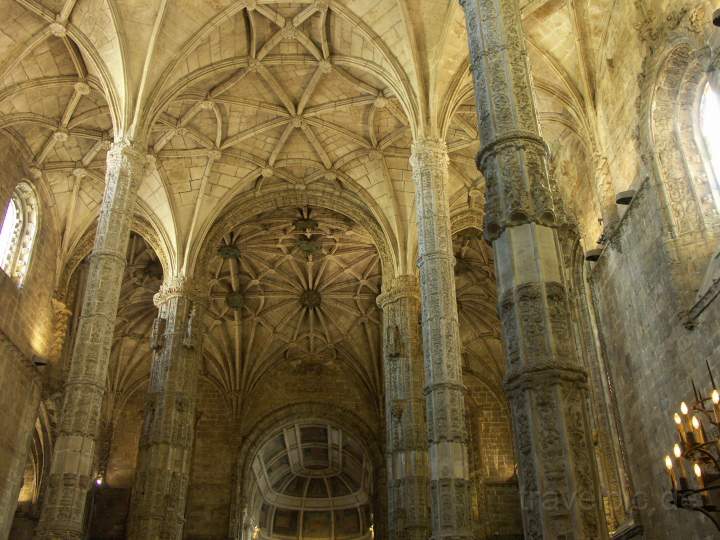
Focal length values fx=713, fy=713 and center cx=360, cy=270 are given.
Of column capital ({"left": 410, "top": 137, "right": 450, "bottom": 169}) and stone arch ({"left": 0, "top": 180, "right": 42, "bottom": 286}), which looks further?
stone arch ({"left": 0, "top": 180, "right": 42, "bottom": 286})

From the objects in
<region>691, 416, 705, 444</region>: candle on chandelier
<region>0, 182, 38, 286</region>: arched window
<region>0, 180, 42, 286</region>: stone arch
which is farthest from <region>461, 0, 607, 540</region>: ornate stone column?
<region>0, 180, 42, 286</region>: stone arch

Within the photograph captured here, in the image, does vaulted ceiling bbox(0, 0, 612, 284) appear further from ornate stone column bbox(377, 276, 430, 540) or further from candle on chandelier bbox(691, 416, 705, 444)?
candle on chandelier bbox(691, 416, 705, 444)

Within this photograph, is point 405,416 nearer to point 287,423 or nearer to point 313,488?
point 287,423

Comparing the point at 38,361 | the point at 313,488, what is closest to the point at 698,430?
the point at 38,361

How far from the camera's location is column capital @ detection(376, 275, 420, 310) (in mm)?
22641

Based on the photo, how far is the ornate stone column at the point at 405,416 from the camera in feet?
62.0

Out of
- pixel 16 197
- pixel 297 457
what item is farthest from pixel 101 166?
pixel 297 457

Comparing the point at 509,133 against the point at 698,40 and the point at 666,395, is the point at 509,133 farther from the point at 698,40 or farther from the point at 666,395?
the point at 666,395

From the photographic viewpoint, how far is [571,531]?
630 cm

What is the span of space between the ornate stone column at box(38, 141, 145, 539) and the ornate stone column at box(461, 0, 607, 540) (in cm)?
926

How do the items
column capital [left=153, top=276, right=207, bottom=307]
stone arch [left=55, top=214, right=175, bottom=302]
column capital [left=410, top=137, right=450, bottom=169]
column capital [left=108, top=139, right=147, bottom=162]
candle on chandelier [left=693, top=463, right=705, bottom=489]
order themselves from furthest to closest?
stone arch [left=55, top=214, right=175, bottom=302], column capital [left=153, top=276, right=207, bottom=307], column capital [left=410, top=137, right=450, bottom=169], column capital [left=108, top=139, right=147, bottom=162], candle on chandelier [left=693, top=463, right=705, bottom=489]

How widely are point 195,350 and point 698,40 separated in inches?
634

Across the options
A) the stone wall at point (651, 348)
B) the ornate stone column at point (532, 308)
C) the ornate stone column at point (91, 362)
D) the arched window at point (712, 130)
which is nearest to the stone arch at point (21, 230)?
the ornate stone column at point (91, 362)

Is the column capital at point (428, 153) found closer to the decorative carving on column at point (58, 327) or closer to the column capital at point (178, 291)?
the column capital at point (178, 291)
